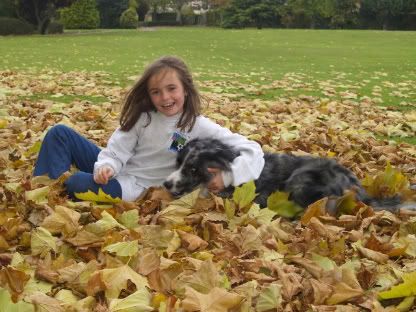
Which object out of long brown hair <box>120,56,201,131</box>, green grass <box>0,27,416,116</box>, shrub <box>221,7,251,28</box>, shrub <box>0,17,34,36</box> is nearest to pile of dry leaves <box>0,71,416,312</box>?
long brown hair <box>120,56,201,131</box>

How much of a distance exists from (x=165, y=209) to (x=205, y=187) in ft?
1.16

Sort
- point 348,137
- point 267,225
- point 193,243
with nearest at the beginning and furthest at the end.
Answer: point 193,243 < point 267,225 < point 348,137

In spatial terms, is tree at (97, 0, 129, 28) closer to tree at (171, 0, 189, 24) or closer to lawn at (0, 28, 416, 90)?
tree at (171, 0, 189, 24)

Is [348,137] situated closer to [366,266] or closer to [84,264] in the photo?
[366,266]

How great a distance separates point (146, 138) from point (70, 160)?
65cm

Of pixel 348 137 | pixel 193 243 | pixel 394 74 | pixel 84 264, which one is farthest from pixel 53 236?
pixel 394 74

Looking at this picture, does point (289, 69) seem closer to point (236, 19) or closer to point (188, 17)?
point (236, 19)

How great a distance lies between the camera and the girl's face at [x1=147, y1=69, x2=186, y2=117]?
3.90 metres

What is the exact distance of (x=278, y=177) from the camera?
3803 mm

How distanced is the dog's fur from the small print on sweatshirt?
159mm

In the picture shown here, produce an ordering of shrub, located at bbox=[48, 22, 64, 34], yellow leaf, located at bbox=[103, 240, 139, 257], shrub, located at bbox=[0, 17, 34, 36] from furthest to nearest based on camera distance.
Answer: shrub, located at bbox=[48, 22, 64, 34]
shrub, located at bbox=[0, 17, 34, 36]
yellow leaf, located at bbox=[103, 240, 139, 257]

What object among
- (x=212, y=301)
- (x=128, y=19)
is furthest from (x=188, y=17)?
(x=212, y=301)

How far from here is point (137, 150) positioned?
4129 millimetres

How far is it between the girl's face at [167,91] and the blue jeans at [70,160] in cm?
65
